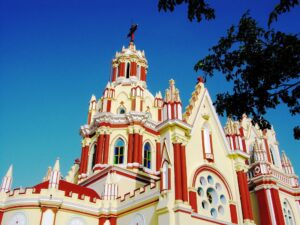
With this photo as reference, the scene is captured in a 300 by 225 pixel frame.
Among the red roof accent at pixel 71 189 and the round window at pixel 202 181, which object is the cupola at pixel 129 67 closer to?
the red roof accent at pixel 71 189

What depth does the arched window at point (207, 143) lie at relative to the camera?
25438mm

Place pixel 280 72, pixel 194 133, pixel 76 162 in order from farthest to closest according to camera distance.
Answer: pixel 76 162
pixel 194 133
pixel 280 72

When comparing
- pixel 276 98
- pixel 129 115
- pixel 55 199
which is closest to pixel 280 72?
pixel 276 98

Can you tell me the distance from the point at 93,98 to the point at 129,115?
21.5 feet

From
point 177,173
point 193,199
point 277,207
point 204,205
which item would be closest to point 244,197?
point 204,205

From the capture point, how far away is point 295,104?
1075 cm

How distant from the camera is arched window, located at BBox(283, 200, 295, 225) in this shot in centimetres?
3278

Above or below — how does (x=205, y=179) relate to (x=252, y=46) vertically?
above

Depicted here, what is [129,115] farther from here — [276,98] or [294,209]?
[276,98]

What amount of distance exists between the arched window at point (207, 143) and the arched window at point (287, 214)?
41.9ft

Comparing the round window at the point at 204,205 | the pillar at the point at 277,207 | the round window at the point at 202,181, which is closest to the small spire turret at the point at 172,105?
the round window at the point at 202,181

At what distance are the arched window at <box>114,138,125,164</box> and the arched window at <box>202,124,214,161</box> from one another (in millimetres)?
9616

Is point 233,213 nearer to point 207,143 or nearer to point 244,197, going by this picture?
point 244,197

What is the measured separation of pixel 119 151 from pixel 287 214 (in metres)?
17.6
